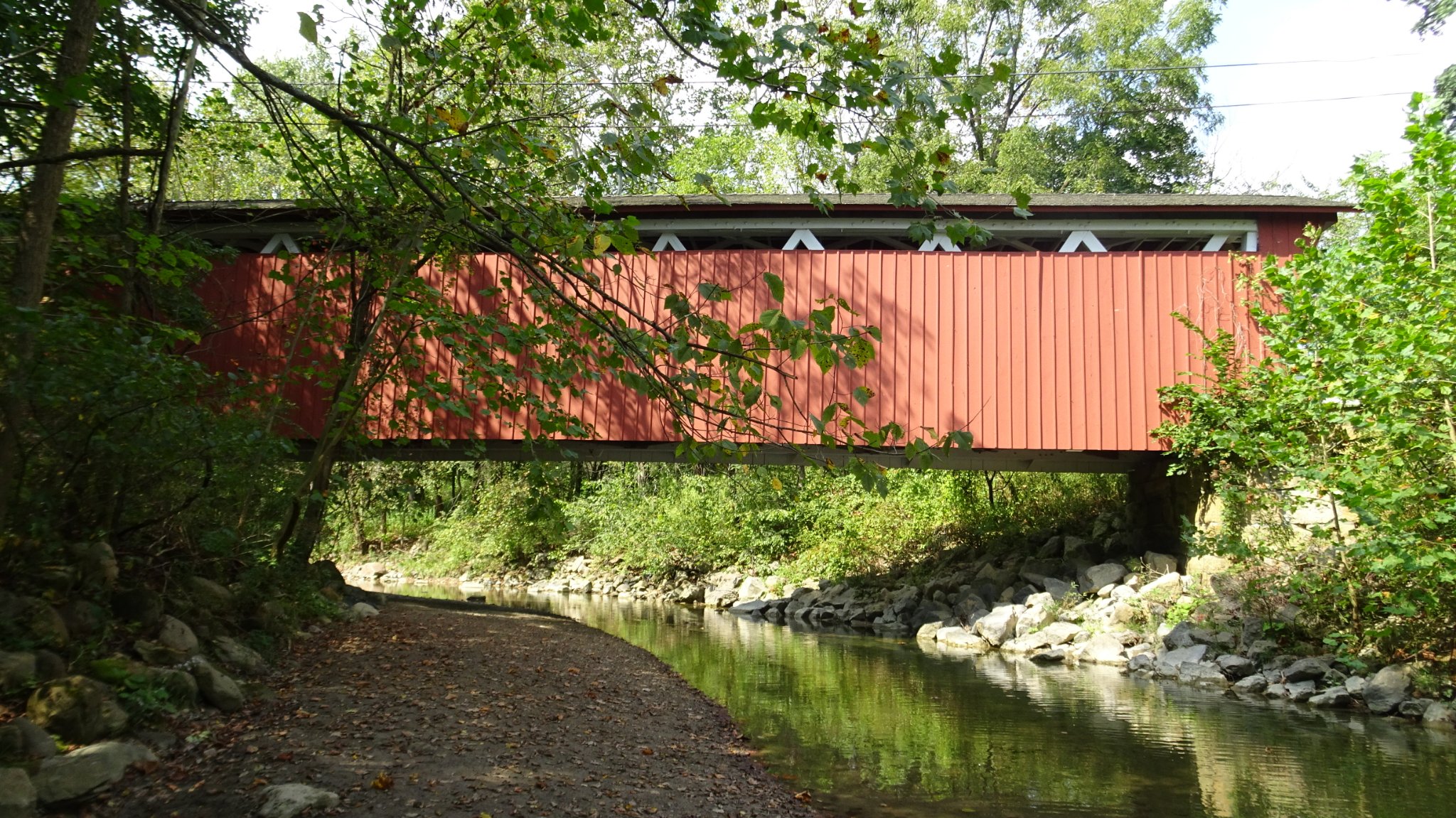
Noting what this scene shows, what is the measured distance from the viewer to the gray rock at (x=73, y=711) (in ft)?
11.1

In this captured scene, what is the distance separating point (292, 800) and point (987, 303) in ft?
26.8

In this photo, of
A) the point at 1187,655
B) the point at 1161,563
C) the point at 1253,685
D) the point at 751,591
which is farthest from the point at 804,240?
the point at 751,591

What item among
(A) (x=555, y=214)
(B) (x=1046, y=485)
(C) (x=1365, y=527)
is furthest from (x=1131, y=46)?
(A) (x=555, y=214)

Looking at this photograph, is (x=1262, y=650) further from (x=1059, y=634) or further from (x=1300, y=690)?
(x=1059, y=634)

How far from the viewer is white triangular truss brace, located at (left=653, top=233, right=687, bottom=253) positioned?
1027 cm

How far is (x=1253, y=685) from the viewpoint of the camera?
7.28m

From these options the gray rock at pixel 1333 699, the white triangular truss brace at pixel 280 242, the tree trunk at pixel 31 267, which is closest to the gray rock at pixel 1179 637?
the gray rock at pixel 1333 699

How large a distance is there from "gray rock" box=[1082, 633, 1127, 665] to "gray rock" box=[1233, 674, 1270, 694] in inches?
52.5

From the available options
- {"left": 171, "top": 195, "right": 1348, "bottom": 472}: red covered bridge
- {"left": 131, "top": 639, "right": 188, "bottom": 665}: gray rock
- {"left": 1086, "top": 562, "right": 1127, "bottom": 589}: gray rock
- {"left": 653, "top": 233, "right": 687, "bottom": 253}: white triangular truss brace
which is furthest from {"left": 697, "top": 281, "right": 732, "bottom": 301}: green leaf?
{"left": 1086, "top": 562, "right": 1127, "bottom": 589}: gray rock

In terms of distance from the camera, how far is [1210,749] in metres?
5.38

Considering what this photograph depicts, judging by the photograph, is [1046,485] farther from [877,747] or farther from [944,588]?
[877,747]

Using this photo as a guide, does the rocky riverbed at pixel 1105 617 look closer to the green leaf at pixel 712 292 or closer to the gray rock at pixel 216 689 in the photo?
the green leaf at pixel 712 292

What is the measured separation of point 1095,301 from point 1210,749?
17.3 ft

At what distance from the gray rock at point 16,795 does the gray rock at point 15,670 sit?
736 mm
